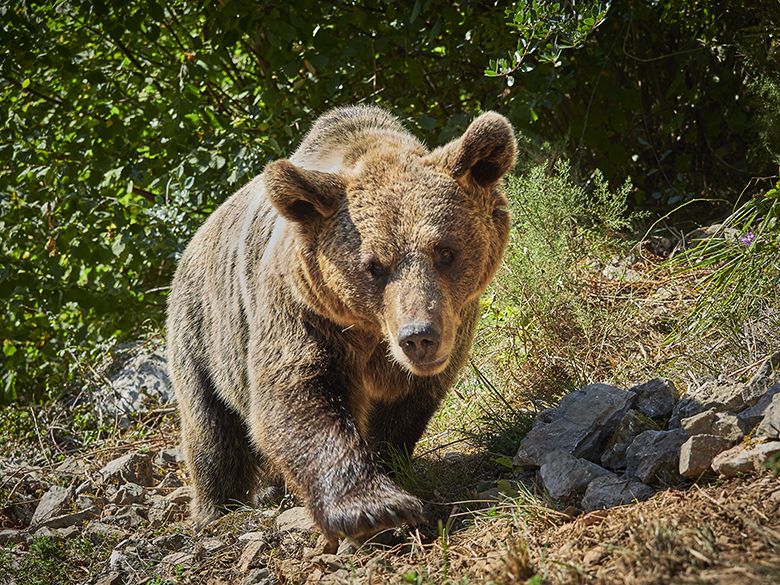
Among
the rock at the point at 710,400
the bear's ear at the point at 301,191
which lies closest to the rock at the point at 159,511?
A: the bear's ear at the point at 301,191

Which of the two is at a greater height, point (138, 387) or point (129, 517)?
point (138, 387)

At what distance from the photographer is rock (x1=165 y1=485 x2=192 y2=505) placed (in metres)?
5.52

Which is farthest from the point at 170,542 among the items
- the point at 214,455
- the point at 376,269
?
the point at 376,269

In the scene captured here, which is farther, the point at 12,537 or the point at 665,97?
the point at 665,97

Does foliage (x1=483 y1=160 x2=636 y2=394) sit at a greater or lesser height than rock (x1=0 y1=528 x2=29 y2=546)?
lesser

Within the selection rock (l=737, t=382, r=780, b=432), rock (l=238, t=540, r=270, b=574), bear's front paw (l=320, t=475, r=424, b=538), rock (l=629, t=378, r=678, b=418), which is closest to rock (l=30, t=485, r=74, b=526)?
rock (l=238, t=540, r=270, b=574)

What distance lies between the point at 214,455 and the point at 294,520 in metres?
0.96

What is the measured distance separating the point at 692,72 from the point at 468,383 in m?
2.92

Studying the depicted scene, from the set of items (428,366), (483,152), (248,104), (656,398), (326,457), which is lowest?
(656,398)

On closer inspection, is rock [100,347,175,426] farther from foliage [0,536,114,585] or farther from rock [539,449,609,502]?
rock [539,449,609,502]

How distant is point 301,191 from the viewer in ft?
12.9

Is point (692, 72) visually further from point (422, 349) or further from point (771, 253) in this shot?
point (422, 349)

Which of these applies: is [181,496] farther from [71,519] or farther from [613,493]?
[613,493]

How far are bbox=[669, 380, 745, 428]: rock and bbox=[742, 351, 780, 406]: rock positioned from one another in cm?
3
